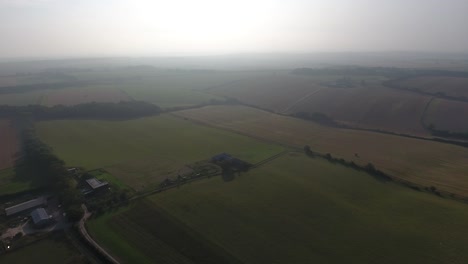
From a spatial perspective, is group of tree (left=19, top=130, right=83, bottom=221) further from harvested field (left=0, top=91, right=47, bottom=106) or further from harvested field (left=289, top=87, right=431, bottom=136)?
harvested field (left=289, top=87, right=431, bottom=136)

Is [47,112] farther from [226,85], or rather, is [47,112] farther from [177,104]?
[226,85]

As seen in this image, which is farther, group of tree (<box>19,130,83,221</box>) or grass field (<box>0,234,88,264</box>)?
group of tree (<box>19,130,83,221</box>)

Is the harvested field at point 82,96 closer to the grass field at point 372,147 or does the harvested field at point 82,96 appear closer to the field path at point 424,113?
the grass field at point 372,147

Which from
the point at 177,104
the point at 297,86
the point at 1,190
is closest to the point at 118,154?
the point at 1,190

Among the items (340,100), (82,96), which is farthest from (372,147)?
(82,96)

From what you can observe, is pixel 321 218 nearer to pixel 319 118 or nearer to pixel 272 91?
pixel 319 118

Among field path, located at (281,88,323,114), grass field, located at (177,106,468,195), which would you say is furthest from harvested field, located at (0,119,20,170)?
field path, located at (281,88,323,114)

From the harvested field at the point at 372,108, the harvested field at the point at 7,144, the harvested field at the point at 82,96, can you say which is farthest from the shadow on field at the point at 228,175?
the harvested field at the point at 82,96
